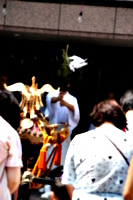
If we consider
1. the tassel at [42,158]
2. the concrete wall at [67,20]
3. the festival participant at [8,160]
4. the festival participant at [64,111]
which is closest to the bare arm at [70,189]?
the festival participant at [8,160]

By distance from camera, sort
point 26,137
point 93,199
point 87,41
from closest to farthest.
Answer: point 93,199 → point 26,137 → point 87,41

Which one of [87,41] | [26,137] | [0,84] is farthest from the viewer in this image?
[87,41]

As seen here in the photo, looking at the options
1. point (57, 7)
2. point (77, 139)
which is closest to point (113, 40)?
point (57, 7)

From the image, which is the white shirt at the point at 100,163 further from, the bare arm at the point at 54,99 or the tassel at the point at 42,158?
the bare arm at the point at 54,99

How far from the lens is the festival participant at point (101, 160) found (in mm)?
4430

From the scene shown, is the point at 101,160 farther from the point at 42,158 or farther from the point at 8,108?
the point at 42,158

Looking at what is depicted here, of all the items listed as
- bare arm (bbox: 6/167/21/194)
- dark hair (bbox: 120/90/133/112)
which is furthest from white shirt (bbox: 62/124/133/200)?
dark hair (bbox: 120/90/133/112)

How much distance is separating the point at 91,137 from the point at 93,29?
5021 millimetres

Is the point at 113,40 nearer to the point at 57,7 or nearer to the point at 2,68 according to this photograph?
the point at 57,7

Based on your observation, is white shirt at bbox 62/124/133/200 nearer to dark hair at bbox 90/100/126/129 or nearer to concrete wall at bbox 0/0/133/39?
dark hair at bbox 90/100/126/129

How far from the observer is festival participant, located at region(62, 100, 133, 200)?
174 inches

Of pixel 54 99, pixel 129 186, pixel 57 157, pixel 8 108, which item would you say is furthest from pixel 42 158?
pixel 129 186

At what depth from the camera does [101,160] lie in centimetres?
445

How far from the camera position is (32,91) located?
7441 mm
